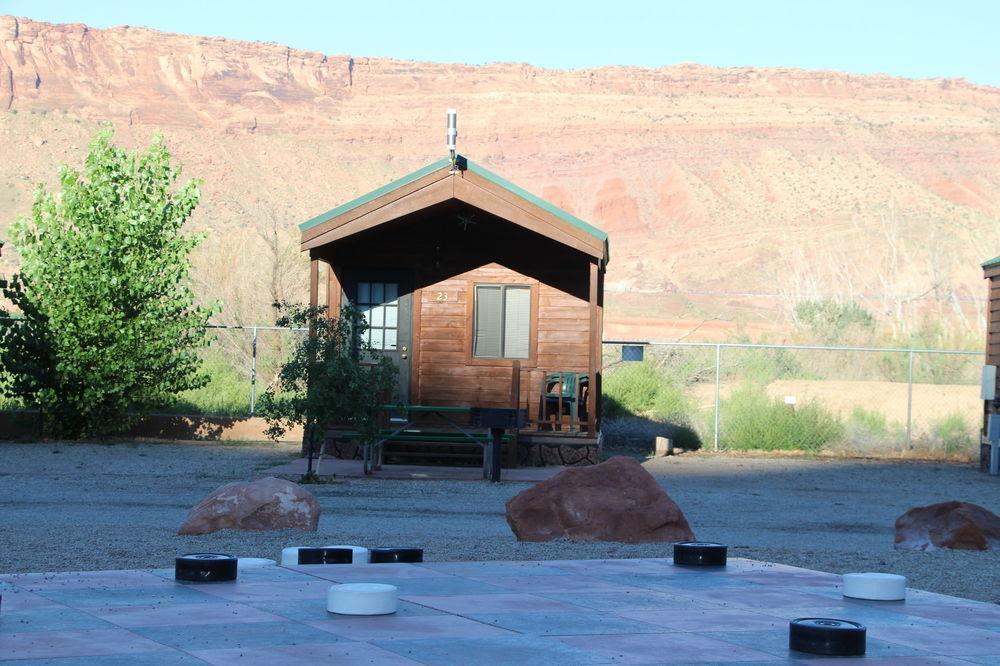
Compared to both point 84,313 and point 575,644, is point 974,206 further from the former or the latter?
point 575,644

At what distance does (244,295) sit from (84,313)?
A: 546 inches

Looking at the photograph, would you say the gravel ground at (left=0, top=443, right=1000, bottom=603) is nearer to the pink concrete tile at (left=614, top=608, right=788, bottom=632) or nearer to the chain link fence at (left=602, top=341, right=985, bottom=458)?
the chain link fence at (left=602, top=341, right=985, bottom=458)

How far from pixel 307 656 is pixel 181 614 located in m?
1.13

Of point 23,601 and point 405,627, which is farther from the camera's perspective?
point 23,601

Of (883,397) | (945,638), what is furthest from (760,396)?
(945,638)

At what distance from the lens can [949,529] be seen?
36.4 ft

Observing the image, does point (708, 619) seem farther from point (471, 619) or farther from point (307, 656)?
point (307, 656)

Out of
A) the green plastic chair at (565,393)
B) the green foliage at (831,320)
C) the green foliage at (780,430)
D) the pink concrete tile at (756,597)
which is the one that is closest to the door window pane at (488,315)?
the green plastic chair at (565,393)

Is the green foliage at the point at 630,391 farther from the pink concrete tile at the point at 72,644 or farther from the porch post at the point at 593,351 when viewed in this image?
the pink concrete tile at the point at 72,644

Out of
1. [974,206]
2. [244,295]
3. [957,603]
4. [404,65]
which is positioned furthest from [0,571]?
[404,65]

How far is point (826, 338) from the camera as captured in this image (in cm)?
4200

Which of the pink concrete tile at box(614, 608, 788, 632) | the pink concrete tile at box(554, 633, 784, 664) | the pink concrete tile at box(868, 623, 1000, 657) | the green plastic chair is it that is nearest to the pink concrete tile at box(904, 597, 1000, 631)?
the pink concrete tile at box(868, 623, 1000, 657)

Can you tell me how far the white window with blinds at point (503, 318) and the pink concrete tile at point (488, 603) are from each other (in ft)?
44.1

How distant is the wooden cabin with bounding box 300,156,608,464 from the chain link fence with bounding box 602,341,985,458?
226 centimetres
